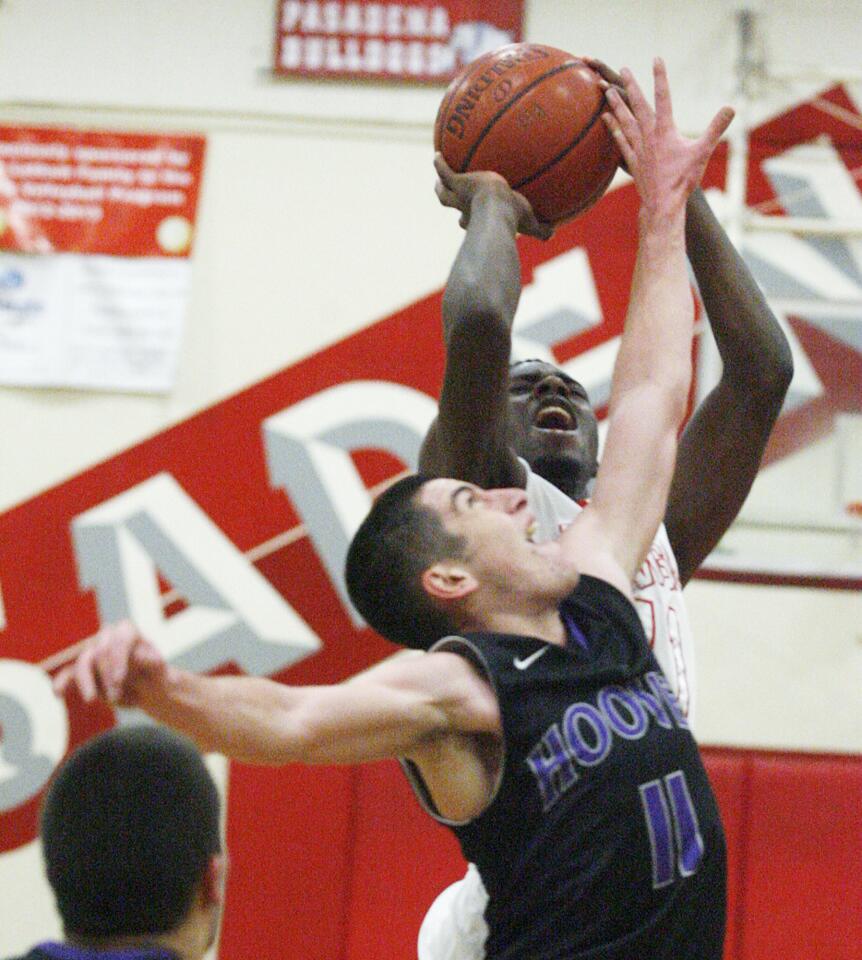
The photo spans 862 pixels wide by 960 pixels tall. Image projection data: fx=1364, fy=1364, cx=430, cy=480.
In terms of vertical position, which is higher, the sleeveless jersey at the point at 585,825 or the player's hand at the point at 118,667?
the player's hand at the point at 118,667

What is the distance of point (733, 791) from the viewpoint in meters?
4.74

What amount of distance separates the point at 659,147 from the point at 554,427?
654mm

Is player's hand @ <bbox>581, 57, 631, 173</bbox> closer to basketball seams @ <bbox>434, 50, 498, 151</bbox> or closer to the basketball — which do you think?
the basketball

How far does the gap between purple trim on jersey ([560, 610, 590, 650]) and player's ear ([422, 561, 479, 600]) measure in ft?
0.44

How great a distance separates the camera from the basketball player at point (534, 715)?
1.60m

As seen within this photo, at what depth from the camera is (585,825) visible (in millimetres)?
1739

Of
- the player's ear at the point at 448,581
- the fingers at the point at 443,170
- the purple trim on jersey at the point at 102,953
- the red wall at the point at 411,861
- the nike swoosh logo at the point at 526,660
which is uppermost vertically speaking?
the fingers at the point at 443,170

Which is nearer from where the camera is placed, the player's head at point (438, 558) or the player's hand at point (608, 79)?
the player's head at point (438, 558)

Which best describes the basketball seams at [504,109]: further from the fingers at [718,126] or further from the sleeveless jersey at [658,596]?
the sleeveless jersey at [658,596]

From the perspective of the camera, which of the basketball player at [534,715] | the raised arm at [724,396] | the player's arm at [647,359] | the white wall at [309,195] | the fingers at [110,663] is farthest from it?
the white wall at [309,195]

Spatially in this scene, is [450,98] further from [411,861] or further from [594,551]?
[411,861]

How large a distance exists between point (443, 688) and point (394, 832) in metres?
3.30

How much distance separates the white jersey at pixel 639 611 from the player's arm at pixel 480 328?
0.14 meters

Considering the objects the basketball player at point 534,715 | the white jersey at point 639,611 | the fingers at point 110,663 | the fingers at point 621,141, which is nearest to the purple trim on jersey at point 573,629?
the basketball player at point 534,715
